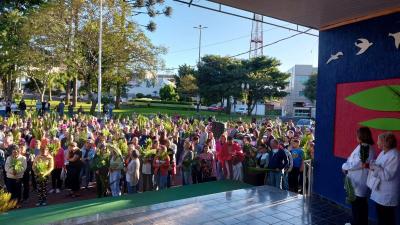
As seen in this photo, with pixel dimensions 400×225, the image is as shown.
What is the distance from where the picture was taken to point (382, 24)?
21.2 ft

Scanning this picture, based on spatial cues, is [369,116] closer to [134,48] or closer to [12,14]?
[134,48]

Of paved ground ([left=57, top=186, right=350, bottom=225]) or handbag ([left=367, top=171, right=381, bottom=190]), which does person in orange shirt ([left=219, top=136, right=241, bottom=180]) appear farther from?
handbag ([left=367, top=171, right=381, bottom=190])

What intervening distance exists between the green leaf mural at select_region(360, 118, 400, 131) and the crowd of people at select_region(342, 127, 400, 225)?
3.31 feet

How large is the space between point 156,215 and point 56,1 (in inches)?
1003

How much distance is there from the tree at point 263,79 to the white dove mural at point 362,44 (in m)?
36.9

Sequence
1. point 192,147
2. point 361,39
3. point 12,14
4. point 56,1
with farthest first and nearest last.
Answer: point 12,14 → point 56,1 → point 192,147 → point 361,39

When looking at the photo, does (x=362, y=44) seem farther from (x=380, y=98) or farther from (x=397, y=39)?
(x=380, y=98)

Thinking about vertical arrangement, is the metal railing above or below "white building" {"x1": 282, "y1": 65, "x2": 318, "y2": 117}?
below

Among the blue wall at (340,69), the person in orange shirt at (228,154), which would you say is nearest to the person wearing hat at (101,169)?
the person in orange shirt at (228,154)

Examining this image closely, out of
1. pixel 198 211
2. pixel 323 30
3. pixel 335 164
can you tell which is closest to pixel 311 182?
pixel 335 164

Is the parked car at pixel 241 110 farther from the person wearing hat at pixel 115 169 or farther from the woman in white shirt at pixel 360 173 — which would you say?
the woman in white shirt at pixel 360 173

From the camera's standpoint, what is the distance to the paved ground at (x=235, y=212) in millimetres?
6355

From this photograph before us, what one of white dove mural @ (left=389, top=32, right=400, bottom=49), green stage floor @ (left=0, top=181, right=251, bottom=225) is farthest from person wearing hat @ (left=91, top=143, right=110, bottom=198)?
white dove mural @ (left=389, top=32, right=400, bottom=49)

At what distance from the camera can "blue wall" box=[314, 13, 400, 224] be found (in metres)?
6.38
